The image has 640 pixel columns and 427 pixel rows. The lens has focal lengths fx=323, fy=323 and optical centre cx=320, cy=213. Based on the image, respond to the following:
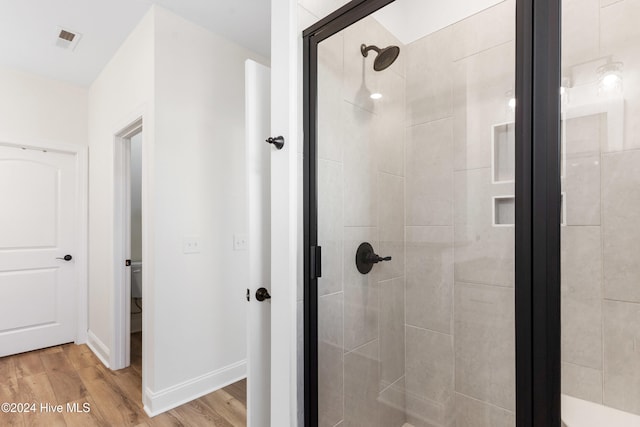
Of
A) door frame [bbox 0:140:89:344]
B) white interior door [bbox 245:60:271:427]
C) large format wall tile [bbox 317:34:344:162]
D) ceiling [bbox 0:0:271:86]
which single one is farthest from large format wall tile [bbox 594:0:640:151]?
door frame [bbox 0:140:89:344]

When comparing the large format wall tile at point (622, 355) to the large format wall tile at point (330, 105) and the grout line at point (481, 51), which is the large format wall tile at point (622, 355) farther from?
the large format wall tile at point (330, 105)

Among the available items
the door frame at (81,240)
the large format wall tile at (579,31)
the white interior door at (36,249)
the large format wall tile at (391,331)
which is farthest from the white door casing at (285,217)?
the white interior door at (36,249)

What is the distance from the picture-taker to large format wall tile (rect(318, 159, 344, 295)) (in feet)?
4.34

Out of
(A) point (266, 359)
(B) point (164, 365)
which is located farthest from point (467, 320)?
(B) point (164, 365)

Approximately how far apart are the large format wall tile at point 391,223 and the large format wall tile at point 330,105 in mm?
224

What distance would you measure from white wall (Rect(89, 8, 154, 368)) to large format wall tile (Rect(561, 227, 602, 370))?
7.24 feet

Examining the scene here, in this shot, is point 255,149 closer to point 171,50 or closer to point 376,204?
point 376,204

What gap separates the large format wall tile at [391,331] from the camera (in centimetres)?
134

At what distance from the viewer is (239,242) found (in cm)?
258

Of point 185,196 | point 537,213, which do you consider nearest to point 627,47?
point 537,213

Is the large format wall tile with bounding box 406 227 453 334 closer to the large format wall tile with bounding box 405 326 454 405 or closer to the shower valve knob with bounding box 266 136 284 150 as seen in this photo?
the large format wall tile with bounding box 405 326 454 405

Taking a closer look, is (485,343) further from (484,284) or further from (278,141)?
(278,141)

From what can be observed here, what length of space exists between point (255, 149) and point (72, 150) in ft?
Result: 9.55

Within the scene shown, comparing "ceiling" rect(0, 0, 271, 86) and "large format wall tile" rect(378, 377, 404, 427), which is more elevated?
"ceiling" rect(0, 0, 271, 86)
